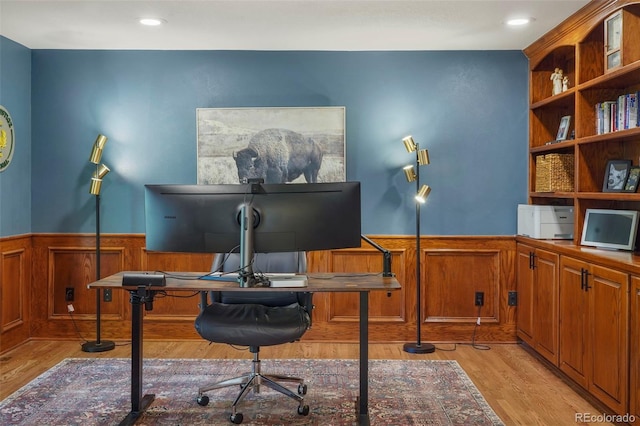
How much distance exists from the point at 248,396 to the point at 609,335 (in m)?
2.02

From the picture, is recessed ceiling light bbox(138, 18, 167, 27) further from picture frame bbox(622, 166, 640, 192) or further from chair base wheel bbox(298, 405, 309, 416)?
picture frame bbox(622, 166, 640, 192)

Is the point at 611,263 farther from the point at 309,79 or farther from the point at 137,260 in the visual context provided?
the point at 137,260

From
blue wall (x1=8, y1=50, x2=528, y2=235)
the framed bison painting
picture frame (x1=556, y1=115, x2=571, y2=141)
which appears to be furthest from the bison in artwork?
picture frame (x1=556, y1=115, x2=571, y2=141)

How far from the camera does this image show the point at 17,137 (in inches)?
176

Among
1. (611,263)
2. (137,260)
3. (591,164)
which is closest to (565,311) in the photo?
(611,263)

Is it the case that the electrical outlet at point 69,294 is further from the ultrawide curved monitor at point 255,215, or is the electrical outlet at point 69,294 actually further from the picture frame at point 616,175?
the picture frame at point 616,175

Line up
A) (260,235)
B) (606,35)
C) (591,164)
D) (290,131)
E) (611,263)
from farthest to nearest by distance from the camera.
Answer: (290,131)
(591,164)
(606,35)
(611,263)
(260,235)

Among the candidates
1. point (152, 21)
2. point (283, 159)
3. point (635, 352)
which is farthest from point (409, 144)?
point (635, 352)

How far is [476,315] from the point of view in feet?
15.3

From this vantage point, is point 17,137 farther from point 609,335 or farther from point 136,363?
point 609,335

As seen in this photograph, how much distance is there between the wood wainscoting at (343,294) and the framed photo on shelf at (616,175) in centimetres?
106

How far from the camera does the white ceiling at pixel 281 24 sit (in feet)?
11.7

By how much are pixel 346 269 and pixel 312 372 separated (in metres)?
1.06

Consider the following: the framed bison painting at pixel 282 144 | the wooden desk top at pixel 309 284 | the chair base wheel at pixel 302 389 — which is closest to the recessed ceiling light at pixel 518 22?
the framed bison painting at pixel 282 144
